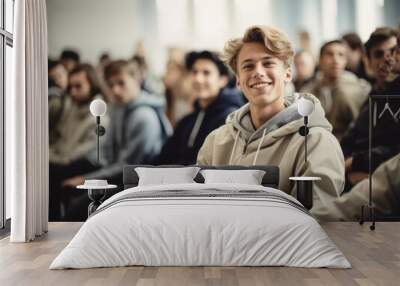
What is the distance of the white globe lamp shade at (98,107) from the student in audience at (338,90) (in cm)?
264

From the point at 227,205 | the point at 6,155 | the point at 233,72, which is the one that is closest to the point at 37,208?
the point at 6,155

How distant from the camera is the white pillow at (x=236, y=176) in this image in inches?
275

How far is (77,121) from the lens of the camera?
805 cm

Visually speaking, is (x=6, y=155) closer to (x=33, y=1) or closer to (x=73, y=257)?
(x=33, y=1)

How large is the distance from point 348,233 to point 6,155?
13.6 feet

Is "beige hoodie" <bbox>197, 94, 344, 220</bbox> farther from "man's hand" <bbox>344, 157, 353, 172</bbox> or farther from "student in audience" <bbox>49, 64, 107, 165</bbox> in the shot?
"student in audience" <bbox>49, 64, 107, 165</bbox>

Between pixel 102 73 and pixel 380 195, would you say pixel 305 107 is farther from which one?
pixel 102 73

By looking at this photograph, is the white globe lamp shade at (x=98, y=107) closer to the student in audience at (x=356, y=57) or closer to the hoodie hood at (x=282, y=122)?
the hoodie hood at (x=282, y=122)

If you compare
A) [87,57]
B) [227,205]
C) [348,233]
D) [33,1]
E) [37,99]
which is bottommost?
[348,233]

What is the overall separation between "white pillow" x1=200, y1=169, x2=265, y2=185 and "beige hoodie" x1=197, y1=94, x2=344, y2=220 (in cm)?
64

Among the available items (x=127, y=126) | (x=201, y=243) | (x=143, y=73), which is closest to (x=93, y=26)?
(x=143, y=73)

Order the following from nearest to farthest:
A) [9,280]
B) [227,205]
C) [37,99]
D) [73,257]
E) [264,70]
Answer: [9,280] < [73,257] < [227,205] < [37,99] < [264,70]

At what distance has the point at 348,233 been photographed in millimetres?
6887

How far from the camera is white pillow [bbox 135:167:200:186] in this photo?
23.2 feet
